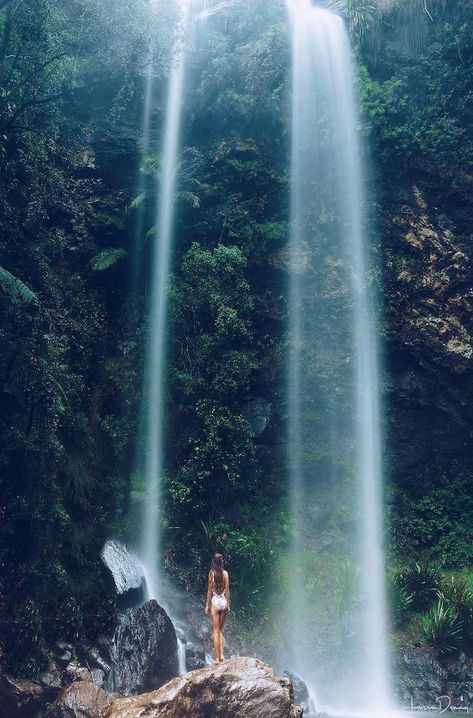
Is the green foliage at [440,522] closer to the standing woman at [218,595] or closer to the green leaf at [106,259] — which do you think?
the standing woman at [218,595]

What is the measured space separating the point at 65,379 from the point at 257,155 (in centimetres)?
830

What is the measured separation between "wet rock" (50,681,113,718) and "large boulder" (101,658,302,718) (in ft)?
5.48

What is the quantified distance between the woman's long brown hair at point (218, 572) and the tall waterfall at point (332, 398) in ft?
14.0

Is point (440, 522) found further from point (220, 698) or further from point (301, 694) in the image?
point (220, 698)

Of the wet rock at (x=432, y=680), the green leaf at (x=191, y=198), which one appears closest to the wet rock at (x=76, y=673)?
the wet rock at (x=432, y=680)

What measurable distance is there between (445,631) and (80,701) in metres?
6.68

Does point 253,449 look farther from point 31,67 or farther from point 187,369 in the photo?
point 31,67

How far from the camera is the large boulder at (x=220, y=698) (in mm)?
5535

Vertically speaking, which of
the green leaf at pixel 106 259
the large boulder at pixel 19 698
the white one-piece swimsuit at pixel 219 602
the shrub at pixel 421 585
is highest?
the green leaf at pixel 106 259

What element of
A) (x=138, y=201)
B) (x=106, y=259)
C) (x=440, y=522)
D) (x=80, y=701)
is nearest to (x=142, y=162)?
(x=138, y=201)

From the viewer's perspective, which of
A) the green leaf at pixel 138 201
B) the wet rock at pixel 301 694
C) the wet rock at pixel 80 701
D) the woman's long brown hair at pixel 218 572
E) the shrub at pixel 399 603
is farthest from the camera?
the green leaf at pixel 138 201

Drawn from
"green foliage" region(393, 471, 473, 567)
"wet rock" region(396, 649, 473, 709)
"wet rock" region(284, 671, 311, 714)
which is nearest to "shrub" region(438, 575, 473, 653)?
"wet rock" region(396, 649, 473, 709)

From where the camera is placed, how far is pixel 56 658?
8.68 m

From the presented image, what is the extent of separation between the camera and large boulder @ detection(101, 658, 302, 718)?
554cm
